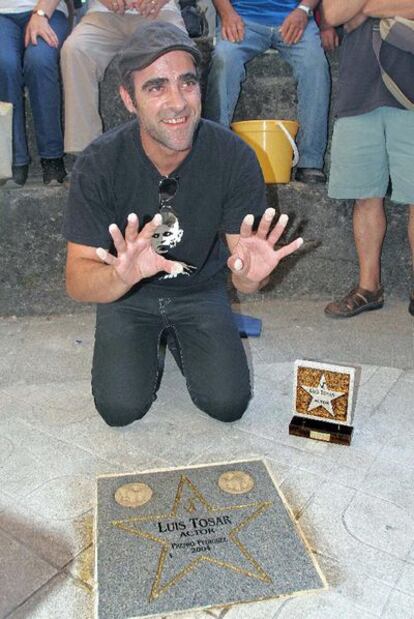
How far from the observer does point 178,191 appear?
2.21 meters

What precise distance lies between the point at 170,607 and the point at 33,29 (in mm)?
3078

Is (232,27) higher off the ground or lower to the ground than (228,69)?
higher

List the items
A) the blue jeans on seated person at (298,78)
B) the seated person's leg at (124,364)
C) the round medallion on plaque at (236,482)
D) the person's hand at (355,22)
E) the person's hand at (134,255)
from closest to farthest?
the person's hand at (134,255) → the round medallion on plaque at (236,482) → the seated person's leg at (124,364) → the person's hand at (355,22) → the blue jeans on seated person at (298,78)

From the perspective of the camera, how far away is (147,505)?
179cm

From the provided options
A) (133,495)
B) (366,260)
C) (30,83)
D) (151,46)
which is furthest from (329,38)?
(133,495)

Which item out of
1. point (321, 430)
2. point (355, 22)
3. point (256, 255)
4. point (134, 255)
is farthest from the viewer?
point (355, 22)

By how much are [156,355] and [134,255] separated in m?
0.68

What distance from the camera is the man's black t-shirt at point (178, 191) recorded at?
2125 millimetres

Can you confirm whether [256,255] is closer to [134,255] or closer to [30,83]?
[134,255]

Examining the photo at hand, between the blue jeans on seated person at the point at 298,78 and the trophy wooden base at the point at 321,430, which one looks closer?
the trophy wooden base at the point at 321,430

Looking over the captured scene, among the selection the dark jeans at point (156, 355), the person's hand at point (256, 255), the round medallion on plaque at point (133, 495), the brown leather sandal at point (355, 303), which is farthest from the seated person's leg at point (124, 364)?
the brown leather sandal at point (355, 303)

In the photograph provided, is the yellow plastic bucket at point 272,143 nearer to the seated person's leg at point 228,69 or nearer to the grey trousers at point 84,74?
the seated person's leg at point 228,69

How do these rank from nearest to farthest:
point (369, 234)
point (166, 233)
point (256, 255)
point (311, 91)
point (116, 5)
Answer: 1. point (256, 255)
2. point (166, 233)
3. point (369, 234)
4. point (116, 5)
5. point (311, 91)

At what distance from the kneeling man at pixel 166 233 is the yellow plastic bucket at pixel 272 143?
3.78 feet
